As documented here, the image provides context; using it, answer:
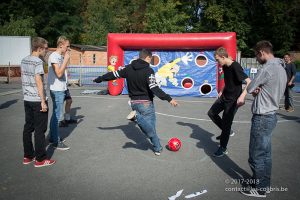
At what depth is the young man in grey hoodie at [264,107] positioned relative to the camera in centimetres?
403

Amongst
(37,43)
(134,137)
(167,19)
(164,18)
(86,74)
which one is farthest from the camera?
(167,19)

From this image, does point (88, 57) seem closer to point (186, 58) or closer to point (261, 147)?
point (186, 58)

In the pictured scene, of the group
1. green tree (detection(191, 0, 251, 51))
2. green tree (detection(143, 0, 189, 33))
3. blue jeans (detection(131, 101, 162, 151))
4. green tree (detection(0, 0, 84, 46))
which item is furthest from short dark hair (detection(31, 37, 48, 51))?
green tree (detection(0, 0, 84, 46))

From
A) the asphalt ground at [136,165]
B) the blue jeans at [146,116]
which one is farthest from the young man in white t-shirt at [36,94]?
the blue jeans at [146,116]

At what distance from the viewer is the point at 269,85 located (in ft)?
→ 13.3

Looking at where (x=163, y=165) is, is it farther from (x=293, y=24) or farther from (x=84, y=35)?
(x=84, y=35)

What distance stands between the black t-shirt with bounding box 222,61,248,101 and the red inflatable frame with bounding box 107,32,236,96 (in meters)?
7.98

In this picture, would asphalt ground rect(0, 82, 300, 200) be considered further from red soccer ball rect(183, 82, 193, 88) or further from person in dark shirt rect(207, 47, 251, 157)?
red soccer ball rect(183, 82, 193, 88)

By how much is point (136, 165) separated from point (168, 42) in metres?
9.52

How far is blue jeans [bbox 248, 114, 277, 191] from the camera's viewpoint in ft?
13.6

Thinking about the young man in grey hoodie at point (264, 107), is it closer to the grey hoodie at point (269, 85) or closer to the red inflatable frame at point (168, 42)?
the grey hoodie at point (269, 85)

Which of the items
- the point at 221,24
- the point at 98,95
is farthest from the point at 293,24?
the point at 98,95

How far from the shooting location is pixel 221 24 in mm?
39156

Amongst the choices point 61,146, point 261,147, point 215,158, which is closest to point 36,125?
point 61,146
